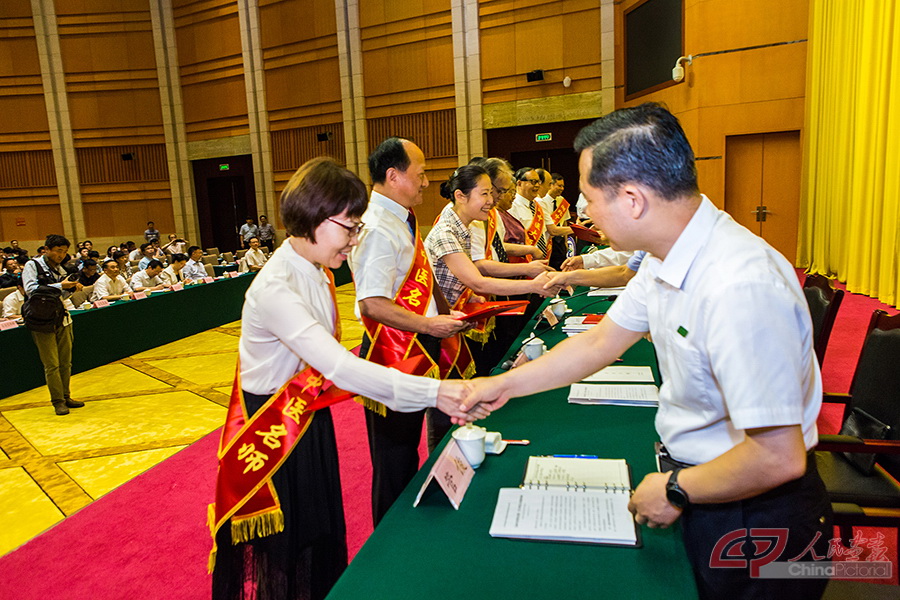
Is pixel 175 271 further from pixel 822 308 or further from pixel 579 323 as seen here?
pixel 822 308

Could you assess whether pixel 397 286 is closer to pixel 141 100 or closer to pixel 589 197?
pixel 589 197

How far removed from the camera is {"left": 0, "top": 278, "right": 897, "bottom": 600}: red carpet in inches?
82.9

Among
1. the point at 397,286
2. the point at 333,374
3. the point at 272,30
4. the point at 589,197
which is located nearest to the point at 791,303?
the point at 589,197

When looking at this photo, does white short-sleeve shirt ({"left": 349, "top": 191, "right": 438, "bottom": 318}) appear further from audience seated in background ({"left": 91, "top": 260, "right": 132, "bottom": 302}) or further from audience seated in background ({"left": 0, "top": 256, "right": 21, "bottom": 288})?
audience seated in background ({"left": 0, "top": 256, "right": 21, "bottom": 288})

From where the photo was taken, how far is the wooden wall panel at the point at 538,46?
9.32m

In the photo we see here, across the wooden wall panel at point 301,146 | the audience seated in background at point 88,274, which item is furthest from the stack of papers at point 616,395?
the wooden wall panel at point 301,146

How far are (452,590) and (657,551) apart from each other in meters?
0.37

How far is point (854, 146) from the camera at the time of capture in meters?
5.96

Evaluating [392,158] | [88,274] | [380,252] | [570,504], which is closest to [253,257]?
[88,274]

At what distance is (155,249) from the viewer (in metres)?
9.28

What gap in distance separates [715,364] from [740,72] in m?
7.69

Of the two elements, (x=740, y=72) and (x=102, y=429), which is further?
(x=740, y=72)

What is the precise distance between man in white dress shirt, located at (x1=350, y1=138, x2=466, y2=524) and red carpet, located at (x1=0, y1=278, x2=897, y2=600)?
0.44 m

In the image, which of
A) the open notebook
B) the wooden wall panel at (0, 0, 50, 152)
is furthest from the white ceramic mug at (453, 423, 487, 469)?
the wooden wall panel at (0, 0, 50, 152)
